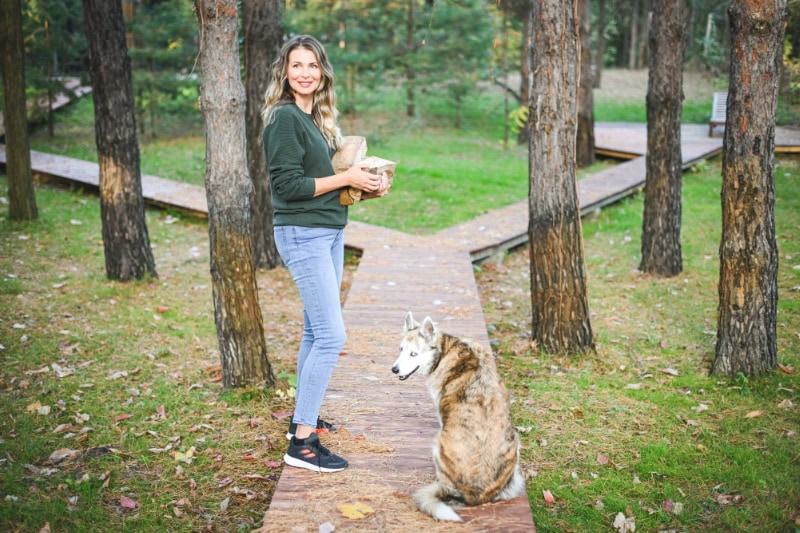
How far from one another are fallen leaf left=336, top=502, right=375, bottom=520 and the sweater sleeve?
5.84 feet

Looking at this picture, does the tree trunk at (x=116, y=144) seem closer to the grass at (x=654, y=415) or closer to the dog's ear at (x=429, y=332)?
the grass at (x=654, y=415)

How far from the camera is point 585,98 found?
1499 cm

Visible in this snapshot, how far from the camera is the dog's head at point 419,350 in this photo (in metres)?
4.16

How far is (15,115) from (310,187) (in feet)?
27.4

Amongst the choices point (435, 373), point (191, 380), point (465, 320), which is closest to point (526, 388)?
point (465, 320)

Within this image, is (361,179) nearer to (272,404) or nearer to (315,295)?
(315,295)

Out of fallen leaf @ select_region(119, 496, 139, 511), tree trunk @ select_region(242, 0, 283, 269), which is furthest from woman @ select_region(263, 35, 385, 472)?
tree trunk @ select_region(242, 0, 283, 269)

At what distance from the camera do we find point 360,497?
13.2 feet

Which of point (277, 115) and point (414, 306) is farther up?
point (277, 115)

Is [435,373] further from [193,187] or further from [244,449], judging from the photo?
[193,187]

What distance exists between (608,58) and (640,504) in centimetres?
3665

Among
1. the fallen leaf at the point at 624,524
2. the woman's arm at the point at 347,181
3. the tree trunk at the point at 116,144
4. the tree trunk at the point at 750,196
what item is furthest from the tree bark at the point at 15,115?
the fallen leaf at the point at 624,524

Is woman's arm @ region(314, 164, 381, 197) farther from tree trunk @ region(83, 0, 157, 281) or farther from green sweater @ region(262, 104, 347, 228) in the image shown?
tree trunk @ region(83, 0, 157, 281)

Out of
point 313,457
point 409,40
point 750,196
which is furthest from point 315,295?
point 409,40
